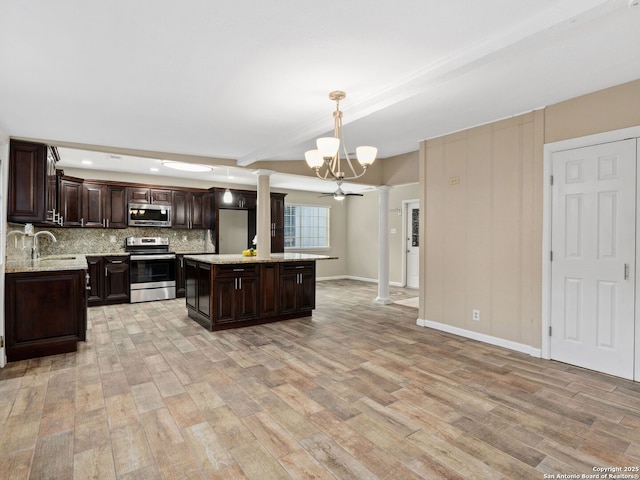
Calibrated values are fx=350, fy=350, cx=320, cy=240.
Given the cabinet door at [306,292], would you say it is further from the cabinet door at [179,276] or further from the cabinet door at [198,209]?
the cabinet door at [198,209]

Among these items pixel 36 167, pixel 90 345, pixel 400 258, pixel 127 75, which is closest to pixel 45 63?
pixel 127 75

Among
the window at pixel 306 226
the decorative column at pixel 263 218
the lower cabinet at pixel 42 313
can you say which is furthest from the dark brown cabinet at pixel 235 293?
the window at pixel 306 226

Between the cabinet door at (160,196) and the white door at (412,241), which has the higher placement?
the cabinet door at (160,196)

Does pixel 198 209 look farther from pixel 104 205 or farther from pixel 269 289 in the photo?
pixel 269 289

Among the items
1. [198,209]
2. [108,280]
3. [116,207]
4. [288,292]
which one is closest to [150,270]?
[108,280]

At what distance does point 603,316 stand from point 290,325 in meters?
3.43

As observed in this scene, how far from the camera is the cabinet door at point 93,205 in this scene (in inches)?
239

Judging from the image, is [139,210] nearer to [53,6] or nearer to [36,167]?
[36,167]

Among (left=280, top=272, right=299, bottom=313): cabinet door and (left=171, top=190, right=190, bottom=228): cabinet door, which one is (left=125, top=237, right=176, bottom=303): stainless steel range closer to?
(left=171, top=190, right=190, bottom=228): cabinet door

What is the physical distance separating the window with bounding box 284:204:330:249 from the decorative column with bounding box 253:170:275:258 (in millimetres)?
3574

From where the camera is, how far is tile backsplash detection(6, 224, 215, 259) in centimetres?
602

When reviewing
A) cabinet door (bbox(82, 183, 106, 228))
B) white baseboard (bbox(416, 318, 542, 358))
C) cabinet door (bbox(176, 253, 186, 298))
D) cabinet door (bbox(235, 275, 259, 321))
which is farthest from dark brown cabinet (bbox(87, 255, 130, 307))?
white baseboard (bbox(416, 318, 542, 358))

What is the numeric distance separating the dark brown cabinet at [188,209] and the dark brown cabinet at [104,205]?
875mm

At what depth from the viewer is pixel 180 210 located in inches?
275
